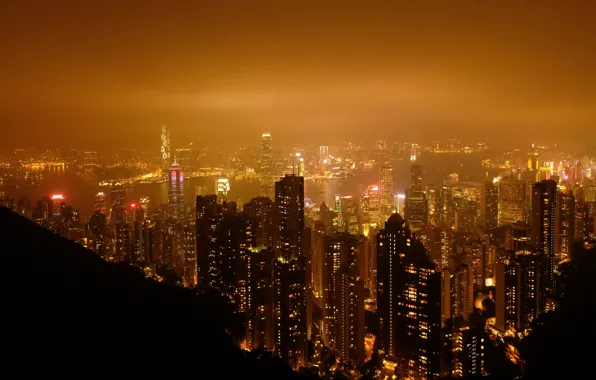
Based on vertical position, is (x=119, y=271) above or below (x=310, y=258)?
above

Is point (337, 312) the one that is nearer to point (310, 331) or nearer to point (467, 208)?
point (310, 331)

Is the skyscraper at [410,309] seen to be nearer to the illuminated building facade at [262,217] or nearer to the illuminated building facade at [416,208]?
the illuminated building facade at [262,217]

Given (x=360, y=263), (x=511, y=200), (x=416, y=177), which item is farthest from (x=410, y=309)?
(x=416, y=177)

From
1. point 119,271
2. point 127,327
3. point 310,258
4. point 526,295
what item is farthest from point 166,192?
point 127,327

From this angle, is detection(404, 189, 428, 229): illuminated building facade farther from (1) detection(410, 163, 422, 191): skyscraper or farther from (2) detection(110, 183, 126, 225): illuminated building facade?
(2) detection(110, 183, 126, 225): illuminated building facade

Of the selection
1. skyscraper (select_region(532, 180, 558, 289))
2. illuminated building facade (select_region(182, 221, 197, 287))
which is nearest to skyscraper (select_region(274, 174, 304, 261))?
illuminated building facade (select_region(182, 221, 197, 287))

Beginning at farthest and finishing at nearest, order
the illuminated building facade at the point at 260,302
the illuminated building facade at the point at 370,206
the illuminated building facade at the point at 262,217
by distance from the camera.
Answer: the illuminated building facade at the point at 370,206, the illuminated building facade at the point at 262,217, the illuminated building facade at the point at 260,302

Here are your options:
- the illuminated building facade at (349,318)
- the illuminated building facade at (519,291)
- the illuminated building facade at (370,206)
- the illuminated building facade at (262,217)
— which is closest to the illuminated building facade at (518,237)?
the illuminated building facade at (519,291)
